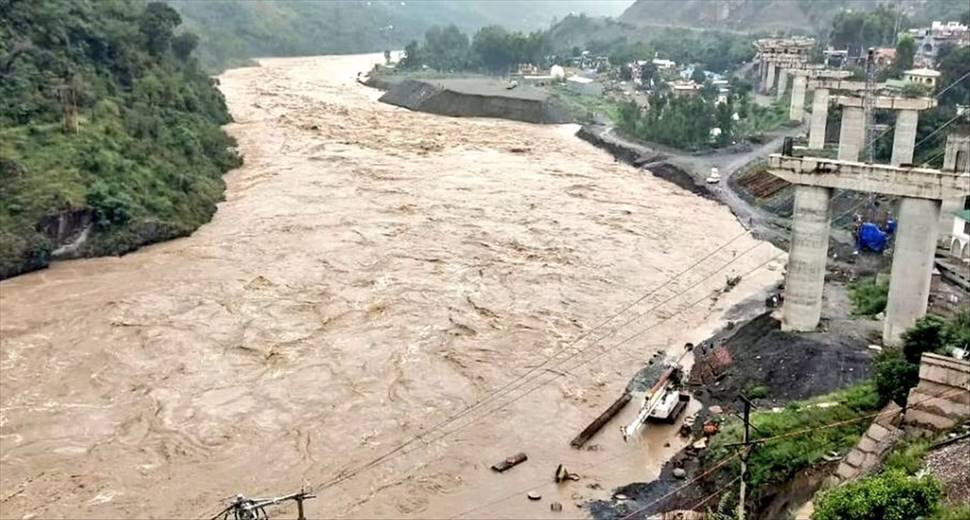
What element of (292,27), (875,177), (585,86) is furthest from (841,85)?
(292,27)

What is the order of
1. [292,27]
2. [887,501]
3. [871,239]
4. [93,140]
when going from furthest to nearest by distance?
1. [292,27]
2. [93,140]
3. [871,239]
4. [887,501]

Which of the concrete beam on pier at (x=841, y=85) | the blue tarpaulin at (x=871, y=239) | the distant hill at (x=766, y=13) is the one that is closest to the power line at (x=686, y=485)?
the blue tarpaulin at (x=871, y=239)

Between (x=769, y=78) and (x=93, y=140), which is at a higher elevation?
(x=769, y=78)

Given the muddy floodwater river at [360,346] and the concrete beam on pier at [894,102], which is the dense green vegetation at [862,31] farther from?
the muddy floodwater river at [360,346]

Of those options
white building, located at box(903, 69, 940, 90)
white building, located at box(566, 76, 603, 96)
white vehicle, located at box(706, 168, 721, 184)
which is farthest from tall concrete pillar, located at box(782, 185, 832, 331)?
white building, located at box(566, 76, 603, 96)

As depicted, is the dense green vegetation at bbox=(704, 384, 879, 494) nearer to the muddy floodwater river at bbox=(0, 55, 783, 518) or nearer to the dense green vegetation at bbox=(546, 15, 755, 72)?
the muddy floodwater river at bbox=(0, 55, 783, 518)

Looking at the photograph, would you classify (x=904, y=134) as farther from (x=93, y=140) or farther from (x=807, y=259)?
(x=93, y=140)
